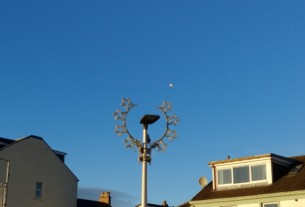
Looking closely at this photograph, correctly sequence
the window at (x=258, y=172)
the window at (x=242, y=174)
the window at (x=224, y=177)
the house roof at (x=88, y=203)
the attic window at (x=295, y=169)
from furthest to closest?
the house roof at (x=88, y=203), the window at (x=224, y=177), the window at (x=242, y=174), the window at (x=258, y=172), the attic window at (x=295, y=169)

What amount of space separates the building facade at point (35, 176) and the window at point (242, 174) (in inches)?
742

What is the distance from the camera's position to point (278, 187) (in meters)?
39.1

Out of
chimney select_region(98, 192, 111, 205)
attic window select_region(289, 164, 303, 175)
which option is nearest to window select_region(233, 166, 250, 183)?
attic window select_region(289, 164, 303, 175)

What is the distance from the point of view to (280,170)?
136 feet

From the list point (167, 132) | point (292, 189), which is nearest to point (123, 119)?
point (167, 132)

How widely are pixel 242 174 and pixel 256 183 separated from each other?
1.40 m

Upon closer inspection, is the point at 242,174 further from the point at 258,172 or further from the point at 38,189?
the point at 38,189

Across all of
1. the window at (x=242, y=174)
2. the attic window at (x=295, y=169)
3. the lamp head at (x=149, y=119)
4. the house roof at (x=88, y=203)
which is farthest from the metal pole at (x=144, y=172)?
the house roof at (x=88, y=203)

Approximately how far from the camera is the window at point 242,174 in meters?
41.3

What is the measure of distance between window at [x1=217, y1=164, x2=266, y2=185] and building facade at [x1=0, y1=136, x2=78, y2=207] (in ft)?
61.8

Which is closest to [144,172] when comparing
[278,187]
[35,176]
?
[278,187]

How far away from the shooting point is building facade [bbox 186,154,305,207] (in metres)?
38.3

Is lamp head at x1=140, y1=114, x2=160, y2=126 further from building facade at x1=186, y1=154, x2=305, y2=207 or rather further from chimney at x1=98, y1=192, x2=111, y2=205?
chimney at x1=98, y1=192, x2=111, y2=205

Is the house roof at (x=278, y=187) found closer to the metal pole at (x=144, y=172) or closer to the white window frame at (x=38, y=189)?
the white window frame at (x=38, y=189)
